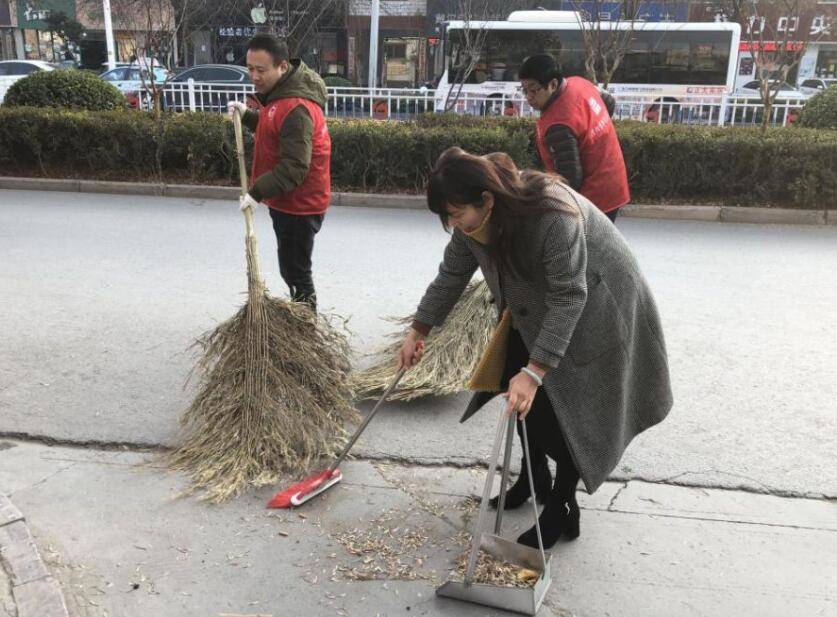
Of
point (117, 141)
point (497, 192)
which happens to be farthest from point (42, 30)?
point (497, 192)

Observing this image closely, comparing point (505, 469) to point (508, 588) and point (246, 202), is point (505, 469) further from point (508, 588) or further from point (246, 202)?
point (246, 202)

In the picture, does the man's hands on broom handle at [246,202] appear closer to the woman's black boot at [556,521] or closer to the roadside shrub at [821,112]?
the woman's black boot at [556,521]

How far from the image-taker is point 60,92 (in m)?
10.8

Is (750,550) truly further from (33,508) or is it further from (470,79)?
(470,79)

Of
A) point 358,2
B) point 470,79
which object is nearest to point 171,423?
point 470,79

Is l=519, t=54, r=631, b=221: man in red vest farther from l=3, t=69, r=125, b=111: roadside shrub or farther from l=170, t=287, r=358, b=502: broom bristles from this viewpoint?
l=3, t=69, r=125, b=111: roadside shrub

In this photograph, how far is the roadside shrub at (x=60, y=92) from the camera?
35.4 ft

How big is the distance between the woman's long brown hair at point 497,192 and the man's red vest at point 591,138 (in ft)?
5.66

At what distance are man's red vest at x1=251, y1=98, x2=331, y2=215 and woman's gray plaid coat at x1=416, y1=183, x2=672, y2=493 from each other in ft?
5.08

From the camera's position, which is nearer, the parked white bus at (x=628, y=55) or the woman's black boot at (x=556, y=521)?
the woman's black boot at (x=556, y=521)

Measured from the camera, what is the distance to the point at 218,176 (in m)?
9.69

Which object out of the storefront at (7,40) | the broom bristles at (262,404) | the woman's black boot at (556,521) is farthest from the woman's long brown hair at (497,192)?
the storefront at (7,40)

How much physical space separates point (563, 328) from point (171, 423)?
2234 mm

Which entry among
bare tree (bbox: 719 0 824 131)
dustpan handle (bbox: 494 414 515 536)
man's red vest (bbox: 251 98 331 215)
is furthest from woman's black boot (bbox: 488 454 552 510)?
bare tree (bbox: 719 0 824 131)
